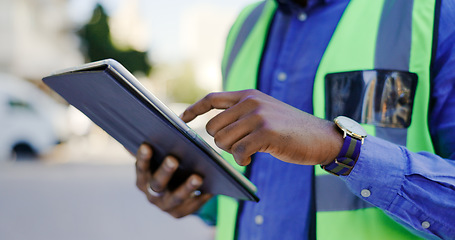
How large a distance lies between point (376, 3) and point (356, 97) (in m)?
0.25

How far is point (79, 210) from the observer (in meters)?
5.65

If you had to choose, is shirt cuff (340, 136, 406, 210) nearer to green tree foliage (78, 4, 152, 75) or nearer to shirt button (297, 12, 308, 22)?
shirt button (297, 12, 308, 22)

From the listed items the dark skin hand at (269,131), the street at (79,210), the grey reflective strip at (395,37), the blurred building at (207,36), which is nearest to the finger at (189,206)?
the dark skin hand at (269,131)

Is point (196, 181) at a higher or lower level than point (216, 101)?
lower

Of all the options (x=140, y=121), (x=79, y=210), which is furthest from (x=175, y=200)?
(x=79, y=210)

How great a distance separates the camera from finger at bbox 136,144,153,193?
1.12 meters

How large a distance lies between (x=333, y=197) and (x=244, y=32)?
2.16 ft

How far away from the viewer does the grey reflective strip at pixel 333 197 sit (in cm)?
104

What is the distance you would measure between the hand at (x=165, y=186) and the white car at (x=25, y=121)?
786cm

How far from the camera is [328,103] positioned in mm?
1102

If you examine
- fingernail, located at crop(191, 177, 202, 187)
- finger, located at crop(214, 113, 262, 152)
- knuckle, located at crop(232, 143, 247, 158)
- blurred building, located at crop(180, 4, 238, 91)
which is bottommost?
blurred building, located at crop(180, 4, 238, 91)

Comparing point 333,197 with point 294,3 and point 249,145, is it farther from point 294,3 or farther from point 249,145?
point 294,3

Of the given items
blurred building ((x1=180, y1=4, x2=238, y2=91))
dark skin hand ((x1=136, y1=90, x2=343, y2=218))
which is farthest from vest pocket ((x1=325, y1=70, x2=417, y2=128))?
A: blurred building ((x1=180, y1=4, x2=238, y2=91))

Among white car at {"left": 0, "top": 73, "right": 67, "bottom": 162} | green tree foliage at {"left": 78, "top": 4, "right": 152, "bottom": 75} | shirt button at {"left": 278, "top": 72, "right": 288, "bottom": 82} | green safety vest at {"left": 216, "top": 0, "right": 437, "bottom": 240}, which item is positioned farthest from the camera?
green tree foliage at {"left": 78, "top": 4, "right": 152, "bottom": 75}
